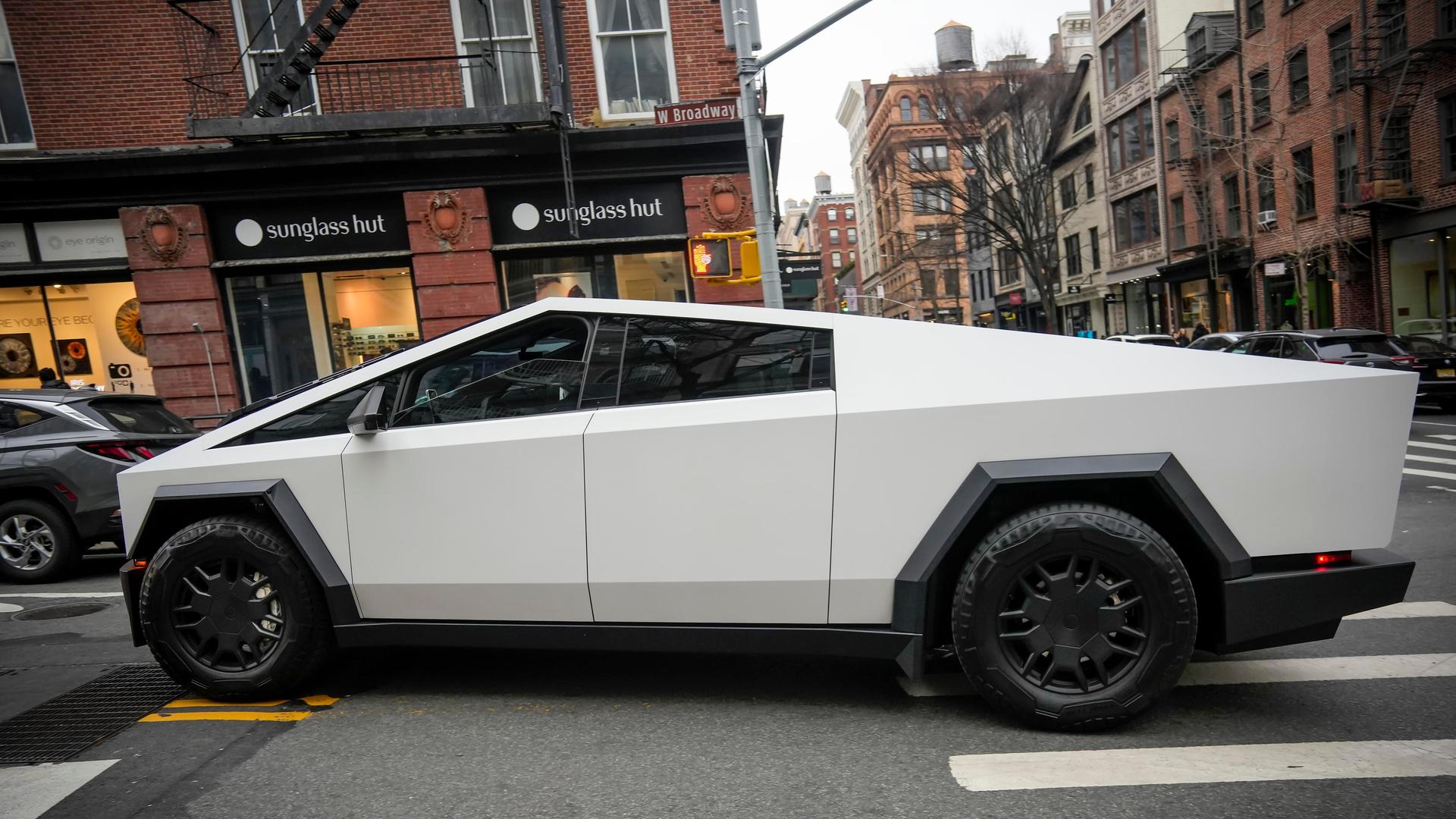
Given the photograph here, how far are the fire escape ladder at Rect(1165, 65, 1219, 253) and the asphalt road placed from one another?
30.0 meters

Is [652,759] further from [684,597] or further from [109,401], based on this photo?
[109,401]

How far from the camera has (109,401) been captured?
7.16 m

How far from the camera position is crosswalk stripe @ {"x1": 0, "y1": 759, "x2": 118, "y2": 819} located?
2727 mm

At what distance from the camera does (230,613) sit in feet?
11.3

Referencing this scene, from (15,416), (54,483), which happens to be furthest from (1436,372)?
(15,416)

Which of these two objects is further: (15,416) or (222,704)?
(15,416)

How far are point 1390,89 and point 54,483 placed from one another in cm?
2768

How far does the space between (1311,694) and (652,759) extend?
2.54 m

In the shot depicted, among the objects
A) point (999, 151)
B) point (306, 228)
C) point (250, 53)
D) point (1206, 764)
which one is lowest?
point (1206, 764)

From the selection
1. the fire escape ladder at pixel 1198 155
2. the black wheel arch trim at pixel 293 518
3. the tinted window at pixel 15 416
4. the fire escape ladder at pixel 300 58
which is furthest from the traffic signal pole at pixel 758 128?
the fire escape ladder at pixel 1198 155

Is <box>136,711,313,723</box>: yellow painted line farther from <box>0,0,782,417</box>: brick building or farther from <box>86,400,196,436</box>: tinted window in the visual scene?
<box>0,0,782,417</box>: brick building

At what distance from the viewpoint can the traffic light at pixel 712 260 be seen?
10.7m

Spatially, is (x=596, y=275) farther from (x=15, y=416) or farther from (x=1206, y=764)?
(x=1206, y=764)

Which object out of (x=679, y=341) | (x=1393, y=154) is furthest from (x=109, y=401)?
(x=1393, y=154)
